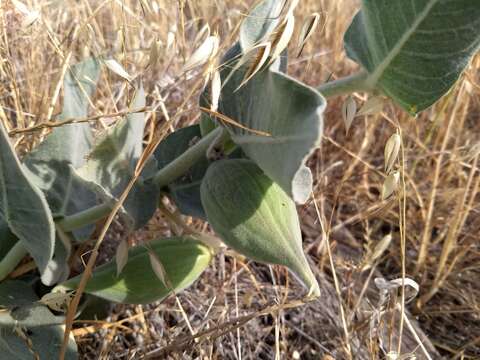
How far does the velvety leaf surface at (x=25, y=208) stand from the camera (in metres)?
0.63

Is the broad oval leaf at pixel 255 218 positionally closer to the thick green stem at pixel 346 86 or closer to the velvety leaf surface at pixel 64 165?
the thick green stem at pixel 346 86

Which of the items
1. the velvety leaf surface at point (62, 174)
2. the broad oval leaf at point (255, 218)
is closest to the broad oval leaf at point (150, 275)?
the velvety leaf surface at point (62, 174)

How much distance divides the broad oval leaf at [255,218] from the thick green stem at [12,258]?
30cm

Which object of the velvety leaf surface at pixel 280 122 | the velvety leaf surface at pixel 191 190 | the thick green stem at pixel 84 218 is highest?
the velvety leaf surface at pixel 280 122

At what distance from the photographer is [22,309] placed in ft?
2.59

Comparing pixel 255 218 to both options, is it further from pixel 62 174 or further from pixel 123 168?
pixel 62 174

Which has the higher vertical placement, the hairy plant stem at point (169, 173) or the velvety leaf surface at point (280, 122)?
the velvety leaf surface at point (280, 122)

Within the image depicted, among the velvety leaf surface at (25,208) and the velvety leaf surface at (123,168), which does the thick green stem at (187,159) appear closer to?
the velvety leaf surface at (123,168)

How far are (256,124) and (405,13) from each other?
178 millimetres

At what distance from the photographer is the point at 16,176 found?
64 cm

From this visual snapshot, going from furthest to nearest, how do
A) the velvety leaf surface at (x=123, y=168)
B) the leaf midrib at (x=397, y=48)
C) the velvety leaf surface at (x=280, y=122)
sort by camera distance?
1. the velvety leaf surface at (x=123, y=168)
2. the leaf midrib at (x=397, y=48)
3. the velvety leaf surface at (x=280, y=122)

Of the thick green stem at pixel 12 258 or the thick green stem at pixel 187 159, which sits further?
the thick green stem at pixel 12 258

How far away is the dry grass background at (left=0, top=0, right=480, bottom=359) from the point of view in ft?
2.85

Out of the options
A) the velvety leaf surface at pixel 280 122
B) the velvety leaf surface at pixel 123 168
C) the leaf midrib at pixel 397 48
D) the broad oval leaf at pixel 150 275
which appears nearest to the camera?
the velvety leaf surface at pixel 280 122
